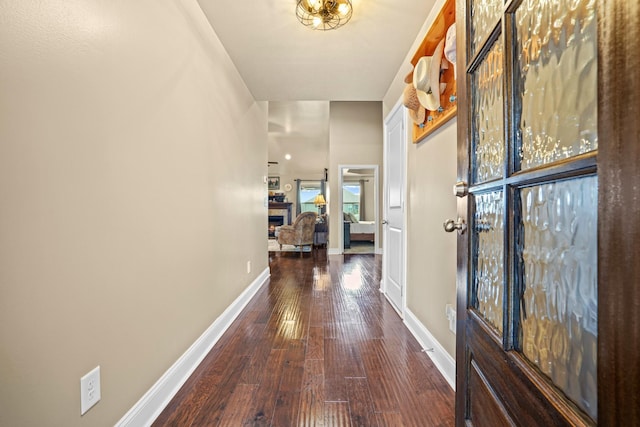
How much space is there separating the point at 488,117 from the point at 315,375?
5.16 ft

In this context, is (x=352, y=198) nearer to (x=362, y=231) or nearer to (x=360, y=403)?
(x=362, y=231)

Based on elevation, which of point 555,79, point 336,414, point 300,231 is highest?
point 555,79

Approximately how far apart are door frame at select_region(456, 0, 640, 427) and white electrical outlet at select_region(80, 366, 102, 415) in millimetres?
1343

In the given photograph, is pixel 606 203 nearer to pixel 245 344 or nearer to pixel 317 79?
pixel 245 344

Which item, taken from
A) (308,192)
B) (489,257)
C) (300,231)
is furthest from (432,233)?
(308,192)

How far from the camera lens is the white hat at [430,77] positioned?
167 cm

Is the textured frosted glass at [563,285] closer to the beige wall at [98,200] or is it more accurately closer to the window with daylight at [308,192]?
the beige wall at [98,200]

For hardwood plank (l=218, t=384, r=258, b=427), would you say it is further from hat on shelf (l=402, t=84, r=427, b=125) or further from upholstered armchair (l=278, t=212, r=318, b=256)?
upholstered armchair (l=278, t=212, r=318, b=256)

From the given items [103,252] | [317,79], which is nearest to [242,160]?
[317,79]

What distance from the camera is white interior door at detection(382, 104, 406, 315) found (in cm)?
269

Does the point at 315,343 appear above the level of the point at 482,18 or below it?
below

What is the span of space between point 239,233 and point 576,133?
269cm

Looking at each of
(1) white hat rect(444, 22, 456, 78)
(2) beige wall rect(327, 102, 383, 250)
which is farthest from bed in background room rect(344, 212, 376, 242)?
(1) white hat rect(444, 22, 456, 78)

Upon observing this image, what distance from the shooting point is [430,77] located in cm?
168
